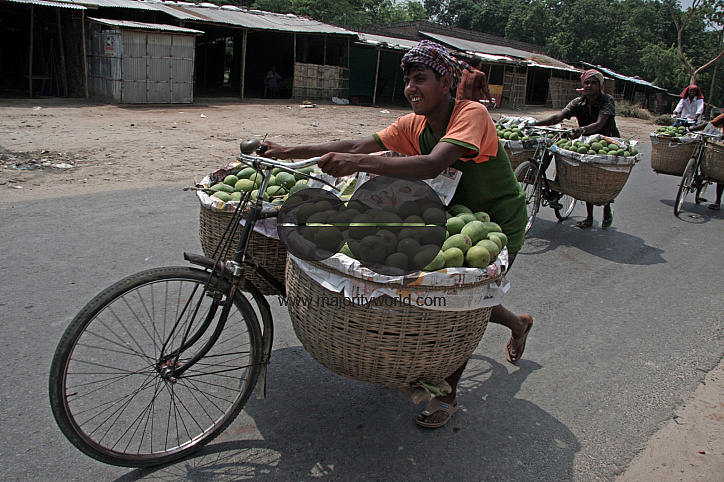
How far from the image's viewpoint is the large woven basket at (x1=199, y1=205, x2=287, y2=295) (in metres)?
2.62

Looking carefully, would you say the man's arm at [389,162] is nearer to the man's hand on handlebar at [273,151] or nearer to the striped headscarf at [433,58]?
the man's hand on handlebar at [273,151]

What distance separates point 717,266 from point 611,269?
48.5 inches

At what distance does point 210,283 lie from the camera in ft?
7.36

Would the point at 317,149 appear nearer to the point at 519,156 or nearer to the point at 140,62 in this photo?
the point at 519,156

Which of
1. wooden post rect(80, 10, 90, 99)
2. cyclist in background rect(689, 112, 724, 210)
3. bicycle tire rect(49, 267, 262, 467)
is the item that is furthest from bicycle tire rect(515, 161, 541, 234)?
wooden post rect(80, 10, 90, 99)

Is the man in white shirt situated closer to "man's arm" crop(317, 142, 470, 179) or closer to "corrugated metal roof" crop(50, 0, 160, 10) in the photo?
"man's arm" crop(317, 142, 470, 179)

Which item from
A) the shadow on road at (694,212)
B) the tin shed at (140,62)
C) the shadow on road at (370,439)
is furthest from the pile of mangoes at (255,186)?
the tin shed at (140,62)

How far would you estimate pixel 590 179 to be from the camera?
585cm

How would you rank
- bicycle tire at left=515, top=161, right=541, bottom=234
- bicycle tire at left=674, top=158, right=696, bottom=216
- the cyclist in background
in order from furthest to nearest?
the cyclist in background → bicycle tire at left=674, top=158, right=696, bottom=216 → bicycle tire at left=515, top=161, right=541, bottom=234

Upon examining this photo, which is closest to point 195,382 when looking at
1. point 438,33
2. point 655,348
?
point 655,348

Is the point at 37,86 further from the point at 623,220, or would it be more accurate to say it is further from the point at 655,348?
the point at 655,348

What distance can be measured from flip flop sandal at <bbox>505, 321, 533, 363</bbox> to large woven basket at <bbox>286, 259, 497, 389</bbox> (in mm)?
929

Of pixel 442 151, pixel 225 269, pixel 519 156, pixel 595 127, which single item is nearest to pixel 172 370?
pixel 225 269

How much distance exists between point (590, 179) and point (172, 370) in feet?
16.1
